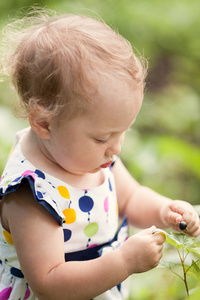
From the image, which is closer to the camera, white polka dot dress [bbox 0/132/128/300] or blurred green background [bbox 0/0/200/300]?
white polka dot dress [bbox 0/132/128/300]

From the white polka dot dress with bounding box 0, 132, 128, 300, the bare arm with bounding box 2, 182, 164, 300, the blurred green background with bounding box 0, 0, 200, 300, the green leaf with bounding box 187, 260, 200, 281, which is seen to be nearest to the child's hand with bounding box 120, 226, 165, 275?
the bare arm with bounding box 2, 182, 164, 300

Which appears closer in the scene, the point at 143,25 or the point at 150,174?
the point at 150,174

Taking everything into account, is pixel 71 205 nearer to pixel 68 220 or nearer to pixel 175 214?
pixel 68 220

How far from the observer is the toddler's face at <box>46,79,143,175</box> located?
1393mm

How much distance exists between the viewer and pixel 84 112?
1.40 metres

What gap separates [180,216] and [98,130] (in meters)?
0.43

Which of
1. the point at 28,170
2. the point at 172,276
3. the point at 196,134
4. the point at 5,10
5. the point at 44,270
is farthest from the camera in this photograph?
the point at 5,10

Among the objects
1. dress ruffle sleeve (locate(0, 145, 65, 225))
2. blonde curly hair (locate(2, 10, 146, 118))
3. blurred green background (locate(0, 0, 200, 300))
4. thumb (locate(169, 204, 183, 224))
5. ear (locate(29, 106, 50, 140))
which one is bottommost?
blurred green background (locate(0, 0, 200, 300))

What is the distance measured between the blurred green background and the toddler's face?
92 cm

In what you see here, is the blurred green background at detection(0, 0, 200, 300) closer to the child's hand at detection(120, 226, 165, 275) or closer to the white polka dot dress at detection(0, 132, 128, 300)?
the white polka dot dress at detection(0, 132, 128, 300)

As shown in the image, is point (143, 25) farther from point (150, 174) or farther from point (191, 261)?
point (191, 261)

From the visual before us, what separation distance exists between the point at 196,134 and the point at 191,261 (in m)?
2.58

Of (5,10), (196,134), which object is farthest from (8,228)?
(5,10)

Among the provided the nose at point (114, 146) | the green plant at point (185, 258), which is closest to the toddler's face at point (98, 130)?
the nose at point (114, 146)
